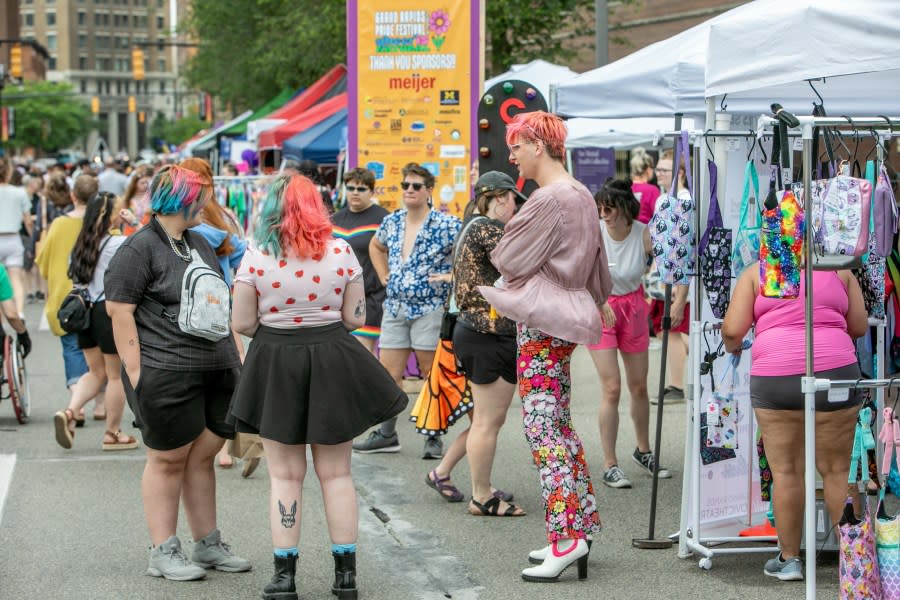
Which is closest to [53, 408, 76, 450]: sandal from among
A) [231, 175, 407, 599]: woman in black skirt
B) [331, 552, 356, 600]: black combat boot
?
[231, 175, 407, 599]: woman in black skirt

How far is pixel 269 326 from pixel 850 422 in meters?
2.47

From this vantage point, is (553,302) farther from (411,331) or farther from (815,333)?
(411,331)

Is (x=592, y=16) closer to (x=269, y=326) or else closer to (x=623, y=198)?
(x=623, y=198)

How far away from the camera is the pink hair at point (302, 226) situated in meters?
5.50

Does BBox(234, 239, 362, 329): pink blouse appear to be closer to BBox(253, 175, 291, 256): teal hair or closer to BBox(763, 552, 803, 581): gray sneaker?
BBox(253, 175, 291, 256): teal hair

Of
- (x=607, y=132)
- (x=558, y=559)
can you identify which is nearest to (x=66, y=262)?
(x=558, y=559)

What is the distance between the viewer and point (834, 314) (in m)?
5.68

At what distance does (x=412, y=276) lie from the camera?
9203 millimetres

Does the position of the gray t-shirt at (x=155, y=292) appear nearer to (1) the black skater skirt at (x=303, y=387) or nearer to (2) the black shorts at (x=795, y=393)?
(1) the black skater skirt at (x=303, y=387)

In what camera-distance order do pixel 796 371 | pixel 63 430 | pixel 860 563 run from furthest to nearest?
pixel 63 430
pixel 796 371
pixel 860 563

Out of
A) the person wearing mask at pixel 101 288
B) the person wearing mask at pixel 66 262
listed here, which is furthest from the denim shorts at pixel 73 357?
the person wearing mask at pixel 101 288

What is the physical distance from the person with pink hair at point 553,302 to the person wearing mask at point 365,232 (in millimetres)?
3928

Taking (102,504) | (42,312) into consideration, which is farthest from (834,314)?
(42,312)

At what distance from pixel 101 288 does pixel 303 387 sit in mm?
4230
